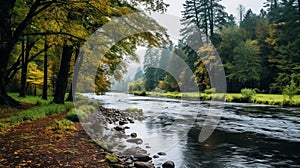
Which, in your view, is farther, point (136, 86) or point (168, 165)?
point (136, 86)

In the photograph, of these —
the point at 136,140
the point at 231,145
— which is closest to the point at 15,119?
the point at 136,140

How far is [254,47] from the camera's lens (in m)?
36.1

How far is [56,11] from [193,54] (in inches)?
1418

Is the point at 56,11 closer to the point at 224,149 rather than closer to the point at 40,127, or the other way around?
the point at 40,127

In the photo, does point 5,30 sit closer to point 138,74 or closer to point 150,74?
point 150,74

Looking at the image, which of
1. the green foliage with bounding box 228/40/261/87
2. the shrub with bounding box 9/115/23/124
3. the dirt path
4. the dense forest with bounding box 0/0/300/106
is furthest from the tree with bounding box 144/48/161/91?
the dirt path

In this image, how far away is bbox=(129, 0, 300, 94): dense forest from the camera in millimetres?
31984

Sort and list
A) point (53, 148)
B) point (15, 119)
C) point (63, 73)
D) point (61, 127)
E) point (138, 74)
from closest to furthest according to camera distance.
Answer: point (53, 148), point (61, 127), point (15, 119), point (63, 73), point (138, 74)

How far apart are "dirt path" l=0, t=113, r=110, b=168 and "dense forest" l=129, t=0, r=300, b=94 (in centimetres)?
2819

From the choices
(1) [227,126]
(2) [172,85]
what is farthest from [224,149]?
(2) [172,85]

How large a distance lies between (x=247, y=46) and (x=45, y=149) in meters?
34.7

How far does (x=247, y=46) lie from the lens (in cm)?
3584

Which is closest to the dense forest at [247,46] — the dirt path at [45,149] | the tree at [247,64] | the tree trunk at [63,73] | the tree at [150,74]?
the tree at [247,64]

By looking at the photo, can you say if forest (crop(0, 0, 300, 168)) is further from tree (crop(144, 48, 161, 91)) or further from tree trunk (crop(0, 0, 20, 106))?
tree (crop(144, 48, 161, 91))
